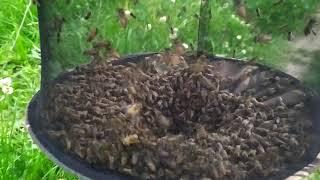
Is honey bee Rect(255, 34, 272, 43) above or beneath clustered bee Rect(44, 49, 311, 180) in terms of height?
above

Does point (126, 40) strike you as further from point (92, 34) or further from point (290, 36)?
point (290, 36)

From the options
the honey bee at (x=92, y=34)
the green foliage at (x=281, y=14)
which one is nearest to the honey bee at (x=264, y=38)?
the green foliage at (x=281, y=14)

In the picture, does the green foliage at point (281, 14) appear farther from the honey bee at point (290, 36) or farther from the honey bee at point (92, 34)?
the honey bee at point (92, 34)

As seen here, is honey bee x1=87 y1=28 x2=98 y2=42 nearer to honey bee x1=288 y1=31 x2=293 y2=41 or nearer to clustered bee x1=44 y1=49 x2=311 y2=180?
clustered bee x1=44 y1=49 x2=311 y2=180

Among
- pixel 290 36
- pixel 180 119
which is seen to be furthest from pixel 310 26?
pixel 180 119

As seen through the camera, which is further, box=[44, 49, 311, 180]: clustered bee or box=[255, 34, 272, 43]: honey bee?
box=[255, 34, 272, 43]: honey bee

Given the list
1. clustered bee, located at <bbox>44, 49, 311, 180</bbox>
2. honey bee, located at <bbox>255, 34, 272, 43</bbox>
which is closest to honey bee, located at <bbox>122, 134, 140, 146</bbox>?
clustered bee, located at <bbox>44, 49, 311, 180</bbox>

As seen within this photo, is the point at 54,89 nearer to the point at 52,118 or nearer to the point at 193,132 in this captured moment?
the point at 52,118

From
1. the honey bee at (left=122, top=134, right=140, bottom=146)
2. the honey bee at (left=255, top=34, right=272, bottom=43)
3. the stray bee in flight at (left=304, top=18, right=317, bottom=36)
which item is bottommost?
the honey bee at (left=122, top=134, right=140, bottom=146)
